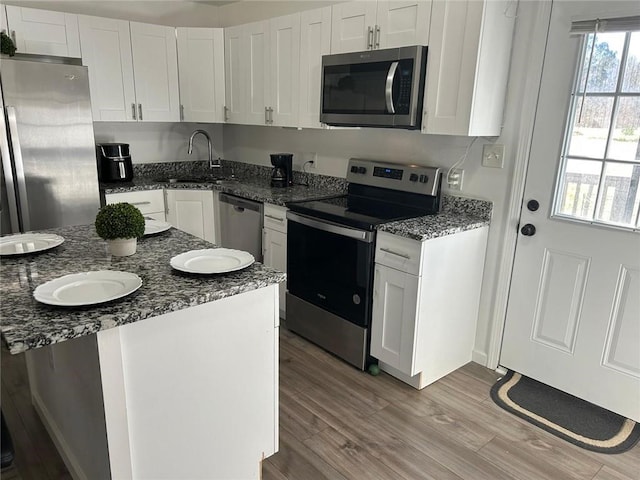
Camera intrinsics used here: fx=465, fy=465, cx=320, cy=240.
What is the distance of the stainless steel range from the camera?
103 inches

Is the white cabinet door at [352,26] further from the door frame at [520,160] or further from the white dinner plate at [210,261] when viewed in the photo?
the white dinner plate at [210,261]

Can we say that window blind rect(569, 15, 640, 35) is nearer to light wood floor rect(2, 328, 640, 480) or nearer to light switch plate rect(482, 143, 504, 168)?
light switch plate rect(482, 143, 504, 168)

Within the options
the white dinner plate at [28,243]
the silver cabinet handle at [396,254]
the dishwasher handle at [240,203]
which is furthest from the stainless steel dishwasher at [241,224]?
the white dinner plate at [28,243]

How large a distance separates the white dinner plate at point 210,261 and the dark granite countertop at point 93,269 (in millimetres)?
22

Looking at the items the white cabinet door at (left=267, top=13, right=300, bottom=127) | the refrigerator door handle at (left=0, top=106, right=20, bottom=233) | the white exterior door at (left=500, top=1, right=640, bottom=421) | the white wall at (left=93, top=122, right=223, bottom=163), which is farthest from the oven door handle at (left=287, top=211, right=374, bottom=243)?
the white wall at (left=93, top=122, right=223, bottom=163)

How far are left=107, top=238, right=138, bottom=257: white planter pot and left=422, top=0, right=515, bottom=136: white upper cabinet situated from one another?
1605 millimetres

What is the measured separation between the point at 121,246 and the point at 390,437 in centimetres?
148

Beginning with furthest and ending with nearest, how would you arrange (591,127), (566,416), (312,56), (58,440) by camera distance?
(312,56)
(566,416)
(591,127)
(58,440)

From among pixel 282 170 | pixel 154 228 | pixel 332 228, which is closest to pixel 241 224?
pixel 282 170

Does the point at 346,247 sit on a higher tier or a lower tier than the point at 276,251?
higher

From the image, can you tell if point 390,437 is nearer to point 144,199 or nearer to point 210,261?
point 210,261

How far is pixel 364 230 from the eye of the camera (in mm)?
2521

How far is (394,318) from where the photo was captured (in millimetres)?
2514

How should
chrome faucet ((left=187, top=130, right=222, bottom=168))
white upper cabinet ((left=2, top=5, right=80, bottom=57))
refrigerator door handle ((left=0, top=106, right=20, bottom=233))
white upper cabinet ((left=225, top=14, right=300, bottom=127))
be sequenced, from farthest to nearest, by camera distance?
chrome faucet ((left=187, top=130, right=222, bottom=168)), white upper cabinet ((left=225, top=14, right=300, bottom=127)), white upper cabinet ((left=2, top=5, right=80, bottom=57)), refrigerator door handle ((left=0, top=106, right=20, bottom=233))
